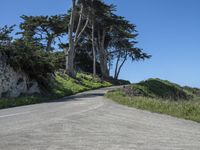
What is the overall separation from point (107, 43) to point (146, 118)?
2012 inches

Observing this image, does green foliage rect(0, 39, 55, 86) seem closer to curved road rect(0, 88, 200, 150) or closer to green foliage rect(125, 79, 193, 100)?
green foliage rect(125, 79, 193, 100)

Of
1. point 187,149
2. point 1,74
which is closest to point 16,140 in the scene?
point 187,149

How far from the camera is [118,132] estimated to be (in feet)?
32.4

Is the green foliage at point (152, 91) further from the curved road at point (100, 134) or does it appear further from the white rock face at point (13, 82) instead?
the curved road at point (100, 134)

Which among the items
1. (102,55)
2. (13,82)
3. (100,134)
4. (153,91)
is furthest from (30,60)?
(102,55)

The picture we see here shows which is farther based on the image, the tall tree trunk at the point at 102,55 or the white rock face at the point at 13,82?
the tall tree trunk at the point at 102,55

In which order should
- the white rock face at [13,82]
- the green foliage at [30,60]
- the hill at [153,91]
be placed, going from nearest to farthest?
the white rock face at [13,82] → the green foliage at [30,60] → the hill at [153,91]

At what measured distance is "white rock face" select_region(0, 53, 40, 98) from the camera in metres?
25.1

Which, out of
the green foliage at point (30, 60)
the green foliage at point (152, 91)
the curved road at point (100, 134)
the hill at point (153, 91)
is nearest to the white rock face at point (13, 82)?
the green foliage at point (30, 60)

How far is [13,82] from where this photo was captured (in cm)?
2592

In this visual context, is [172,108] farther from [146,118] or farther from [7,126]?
[7,126]

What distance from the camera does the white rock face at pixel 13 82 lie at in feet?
82.3

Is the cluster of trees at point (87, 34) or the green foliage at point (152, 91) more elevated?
the cluster of trees at point (87, 34)

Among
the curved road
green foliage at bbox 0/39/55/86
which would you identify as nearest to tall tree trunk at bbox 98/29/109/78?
green foliage at bbox 0/39/55/86
